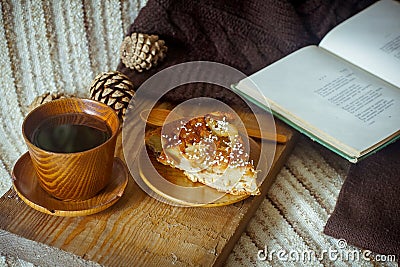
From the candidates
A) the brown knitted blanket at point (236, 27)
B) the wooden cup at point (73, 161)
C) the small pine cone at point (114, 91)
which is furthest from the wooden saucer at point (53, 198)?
the brown knitted blanket at point (236, 27)

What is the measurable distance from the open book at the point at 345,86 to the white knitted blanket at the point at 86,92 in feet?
0.25

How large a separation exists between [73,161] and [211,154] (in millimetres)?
196

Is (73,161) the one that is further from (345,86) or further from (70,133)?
(345,86)

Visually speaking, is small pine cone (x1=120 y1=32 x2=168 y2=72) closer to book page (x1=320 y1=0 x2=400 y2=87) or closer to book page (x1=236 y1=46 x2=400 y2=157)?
book page (x1=236 y1=46 x2=400 y2=157)

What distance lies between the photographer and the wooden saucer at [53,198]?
0.74m

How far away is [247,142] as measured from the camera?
2.85 feet

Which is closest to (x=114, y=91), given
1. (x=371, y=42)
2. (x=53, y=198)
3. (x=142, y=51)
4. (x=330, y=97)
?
(x=142, y=51)

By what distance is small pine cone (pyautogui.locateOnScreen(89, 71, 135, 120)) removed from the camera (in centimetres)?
92

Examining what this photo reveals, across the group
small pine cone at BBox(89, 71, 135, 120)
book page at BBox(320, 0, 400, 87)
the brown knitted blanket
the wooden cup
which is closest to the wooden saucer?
the wooden cup

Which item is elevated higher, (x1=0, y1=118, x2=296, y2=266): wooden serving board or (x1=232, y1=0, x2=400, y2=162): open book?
(x1=232, y1=0, x2=400, y2=162): open book

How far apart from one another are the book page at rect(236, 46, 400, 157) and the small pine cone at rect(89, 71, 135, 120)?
0.18 metres

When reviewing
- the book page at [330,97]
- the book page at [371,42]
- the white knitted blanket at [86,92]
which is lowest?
the white knitted blanket at [86,92]

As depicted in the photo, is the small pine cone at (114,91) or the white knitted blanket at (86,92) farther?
the small pine cone at (114,91)

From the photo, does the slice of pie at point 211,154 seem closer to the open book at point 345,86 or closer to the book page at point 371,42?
the open book at point 345,86
